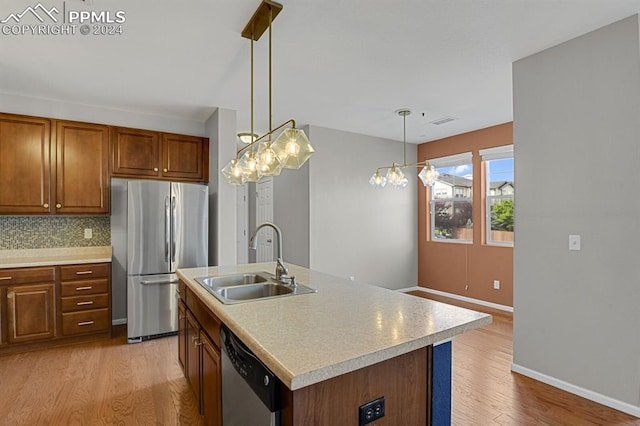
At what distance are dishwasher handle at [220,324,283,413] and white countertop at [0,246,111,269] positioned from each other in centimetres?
277

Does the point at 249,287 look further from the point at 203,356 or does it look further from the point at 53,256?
the point at 53,256

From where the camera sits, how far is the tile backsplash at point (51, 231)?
3.60 meters

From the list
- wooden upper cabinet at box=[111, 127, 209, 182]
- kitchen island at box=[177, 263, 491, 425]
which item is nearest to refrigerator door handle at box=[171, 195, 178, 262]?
wooden upper cabinet at box=[111, 127, 209, 182]

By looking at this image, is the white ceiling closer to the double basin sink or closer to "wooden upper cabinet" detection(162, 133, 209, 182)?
"wooden upper cabinet" detection(162, 133, 209, 182)

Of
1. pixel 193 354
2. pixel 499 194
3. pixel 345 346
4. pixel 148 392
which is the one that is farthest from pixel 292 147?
pixel 499 194

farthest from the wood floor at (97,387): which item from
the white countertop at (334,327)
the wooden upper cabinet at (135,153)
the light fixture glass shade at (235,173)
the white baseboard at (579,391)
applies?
the white baseboard at (579,391)

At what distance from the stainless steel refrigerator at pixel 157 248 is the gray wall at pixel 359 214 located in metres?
1.69

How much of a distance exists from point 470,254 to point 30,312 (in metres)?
5.47

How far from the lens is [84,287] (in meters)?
3.47

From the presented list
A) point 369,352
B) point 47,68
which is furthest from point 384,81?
point 47,68

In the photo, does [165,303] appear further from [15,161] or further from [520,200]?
[520,200]

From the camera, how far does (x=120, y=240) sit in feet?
13.1

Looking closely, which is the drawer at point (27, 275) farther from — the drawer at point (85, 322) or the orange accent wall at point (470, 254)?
the orange accent wall at point (470, 254)

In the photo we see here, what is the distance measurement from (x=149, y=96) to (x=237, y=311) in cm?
296
